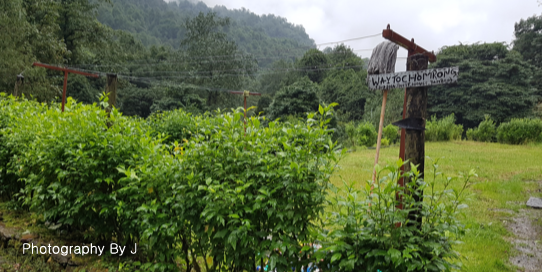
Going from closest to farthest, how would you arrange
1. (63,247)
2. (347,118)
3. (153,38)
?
1. (63,247)
2. (347,118)
3. (153,38)

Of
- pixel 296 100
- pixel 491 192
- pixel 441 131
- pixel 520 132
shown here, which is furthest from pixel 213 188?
pixel 520 132

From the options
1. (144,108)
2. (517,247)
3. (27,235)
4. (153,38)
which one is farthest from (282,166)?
(153,38)

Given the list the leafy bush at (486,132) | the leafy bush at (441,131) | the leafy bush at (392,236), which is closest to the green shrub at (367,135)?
the leafy bush at (441,131)

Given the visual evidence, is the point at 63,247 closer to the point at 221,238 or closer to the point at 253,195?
the point at 221,238

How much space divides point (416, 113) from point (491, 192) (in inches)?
203

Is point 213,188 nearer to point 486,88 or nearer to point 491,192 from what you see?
point 491,192

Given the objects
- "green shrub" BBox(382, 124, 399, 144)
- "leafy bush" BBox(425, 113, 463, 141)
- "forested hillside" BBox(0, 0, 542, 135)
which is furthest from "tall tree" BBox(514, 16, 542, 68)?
"green shrub" BBox(382, 124, 399, 144)

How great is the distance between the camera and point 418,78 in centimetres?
254

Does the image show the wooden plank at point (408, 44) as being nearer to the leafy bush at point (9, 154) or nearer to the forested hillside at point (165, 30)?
the leafy bush at point (9, 154)

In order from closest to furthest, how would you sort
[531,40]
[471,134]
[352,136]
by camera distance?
[352,136]
[471,134]
[531,40]

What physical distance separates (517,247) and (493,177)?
446 centimetres

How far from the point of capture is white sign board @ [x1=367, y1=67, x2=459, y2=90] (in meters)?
2.40

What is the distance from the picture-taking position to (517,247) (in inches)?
159

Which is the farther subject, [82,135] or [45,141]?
[45,141]
